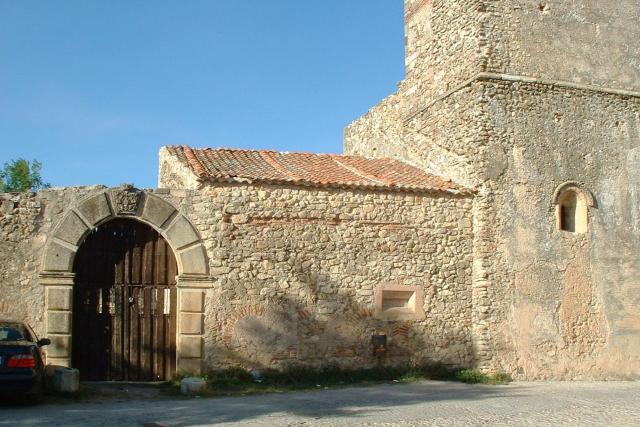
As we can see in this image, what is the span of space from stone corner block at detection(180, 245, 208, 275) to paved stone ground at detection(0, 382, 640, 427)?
2315 millimetres

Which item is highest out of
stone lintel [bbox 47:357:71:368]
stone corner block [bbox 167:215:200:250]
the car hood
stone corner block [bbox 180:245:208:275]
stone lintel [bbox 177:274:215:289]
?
stone corner block [bbox 167:215:200:250]

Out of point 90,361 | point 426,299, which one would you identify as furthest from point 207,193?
point 426,299

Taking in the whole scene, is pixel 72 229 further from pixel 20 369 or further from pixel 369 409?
pixel 369 409

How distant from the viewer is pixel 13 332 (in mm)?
10250

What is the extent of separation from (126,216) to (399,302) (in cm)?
506

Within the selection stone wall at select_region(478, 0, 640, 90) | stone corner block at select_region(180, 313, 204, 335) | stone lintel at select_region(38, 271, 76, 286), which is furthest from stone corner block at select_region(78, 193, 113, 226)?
stone wall at select_region(478, 0, 640, 90)

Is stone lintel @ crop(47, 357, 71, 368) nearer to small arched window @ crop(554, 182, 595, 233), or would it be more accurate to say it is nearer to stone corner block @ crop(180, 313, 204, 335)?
stone corner block @ crop(180, 313, 204, 335)

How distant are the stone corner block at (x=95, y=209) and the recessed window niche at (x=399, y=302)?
4872 mm

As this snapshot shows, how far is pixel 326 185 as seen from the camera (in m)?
13.6

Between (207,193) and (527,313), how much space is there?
20.6 ft

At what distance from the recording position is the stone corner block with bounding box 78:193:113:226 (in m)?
12.3

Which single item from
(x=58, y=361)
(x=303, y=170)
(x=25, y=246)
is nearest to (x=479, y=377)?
(x=303, y=170)

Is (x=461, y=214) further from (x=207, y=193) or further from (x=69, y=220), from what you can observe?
(x=69, y=220)

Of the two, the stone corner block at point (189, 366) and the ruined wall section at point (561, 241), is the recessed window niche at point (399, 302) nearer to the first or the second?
the ruined wall section at point (561, 241)
